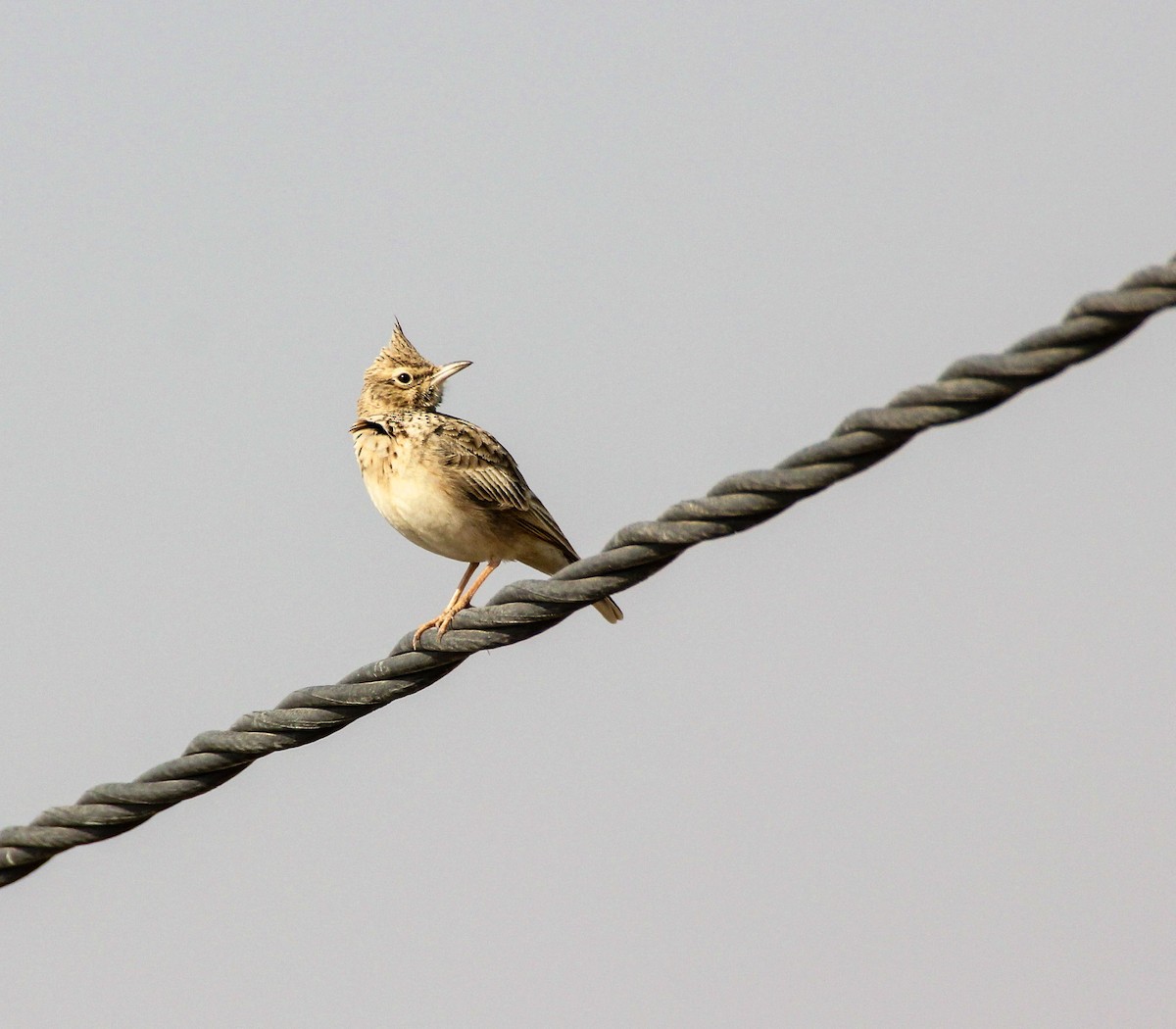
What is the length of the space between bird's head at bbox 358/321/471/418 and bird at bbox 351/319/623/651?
695 millimetres

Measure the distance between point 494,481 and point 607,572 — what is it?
4788 millimetres

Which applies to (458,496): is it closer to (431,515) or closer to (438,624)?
(431,515)

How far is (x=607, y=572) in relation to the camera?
5723 mm

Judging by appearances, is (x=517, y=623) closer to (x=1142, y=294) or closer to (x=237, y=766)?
(x=237, y=766)

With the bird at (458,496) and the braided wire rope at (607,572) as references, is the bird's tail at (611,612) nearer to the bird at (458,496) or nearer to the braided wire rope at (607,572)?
the bird at (458,496)

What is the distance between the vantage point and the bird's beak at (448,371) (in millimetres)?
11727

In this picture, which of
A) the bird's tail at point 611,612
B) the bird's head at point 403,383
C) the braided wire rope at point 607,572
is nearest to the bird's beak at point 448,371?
the bird's head at point 403,383

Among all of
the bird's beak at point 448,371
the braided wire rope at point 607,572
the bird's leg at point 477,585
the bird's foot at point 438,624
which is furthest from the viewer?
the bird's beak at point 448,371

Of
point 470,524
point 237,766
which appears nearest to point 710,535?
point 237,766

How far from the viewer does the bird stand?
33.8 ft

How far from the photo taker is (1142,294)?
4.44 meters

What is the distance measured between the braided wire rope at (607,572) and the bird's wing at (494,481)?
323cm

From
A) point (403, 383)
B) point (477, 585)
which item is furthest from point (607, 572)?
point (403, 383)

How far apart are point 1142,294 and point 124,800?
4.27 meters
